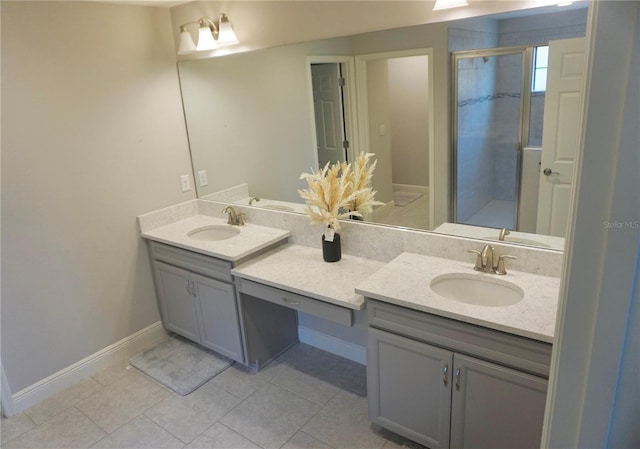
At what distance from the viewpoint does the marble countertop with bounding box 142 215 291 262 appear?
256cm

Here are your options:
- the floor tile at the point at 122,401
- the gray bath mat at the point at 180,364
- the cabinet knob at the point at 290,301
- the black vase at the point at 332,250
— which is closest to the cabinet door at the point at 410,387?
the cabinet knob at the point at 290,301

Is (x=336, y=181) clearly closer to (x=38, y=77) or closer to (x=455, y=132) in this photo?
(x=455, y=132)

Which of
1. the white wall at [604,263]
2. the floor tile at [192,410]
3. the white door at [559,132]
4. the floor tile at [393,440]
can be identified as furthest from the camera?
the floor tile at [192,410]

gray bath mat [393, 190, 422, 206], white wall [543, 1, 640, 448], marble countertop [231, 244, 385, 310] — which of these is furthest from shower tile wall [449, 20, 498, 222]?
white wall [543, 1, 640, 448]

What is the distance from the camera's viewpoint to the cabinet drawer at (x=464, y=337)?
61.6 inches

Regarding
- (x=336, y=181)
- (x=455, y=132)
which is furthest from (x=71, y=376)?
(x=455, y=132)

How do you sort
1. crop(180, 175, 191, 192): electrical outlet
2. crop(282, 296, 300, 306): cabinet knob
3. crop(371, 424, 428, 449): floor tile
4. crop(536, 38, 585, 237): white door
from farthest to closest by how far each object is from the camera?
crop(180, 175, 191, 192): electrical outlet, crop(282, 296, 300, 306): cabinet knob, crop(371, 424, 428, 449): floor tile, crop(536, 38, 585, 237): white door

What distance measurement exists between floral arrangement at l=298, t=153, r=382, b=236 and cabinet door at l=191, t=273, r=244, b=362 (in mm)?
714

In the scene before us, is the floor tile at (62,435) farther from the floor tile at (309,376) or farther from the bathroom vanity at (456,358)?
the bathroom vanity at (456,358)

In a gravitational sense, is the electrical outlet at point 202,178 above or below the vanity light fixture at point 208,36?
below

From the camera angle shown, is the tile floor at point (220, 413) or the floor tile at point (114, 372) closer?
the tile floor at point (220, 413)

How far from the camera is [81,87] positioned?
2.61 m

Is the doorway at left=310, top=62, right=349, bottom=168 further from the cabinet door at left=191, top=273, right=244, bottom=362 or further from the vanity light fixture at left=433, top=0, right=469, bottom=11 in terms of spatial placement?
the cabinet door at left=191, top=273, right=244, bottom=362

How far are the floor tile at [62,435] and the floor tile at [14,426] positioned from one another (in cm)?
4
